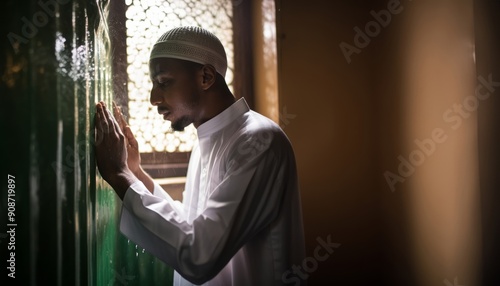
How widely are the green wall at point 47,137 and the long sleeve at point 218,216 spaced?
142mm

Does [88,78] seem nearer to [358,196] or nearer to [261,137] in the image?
[261,137]

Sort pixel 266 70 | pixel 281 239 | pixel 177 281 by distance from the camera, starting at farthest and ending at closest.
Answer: pixel 266 70, pixel 177 281, pixel 281 239

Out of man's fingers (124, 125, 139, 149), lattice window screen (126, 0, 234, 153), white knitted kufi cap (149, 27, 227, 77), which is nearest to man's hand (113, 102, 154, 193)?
man's fingers (124, 125, 139, 149)

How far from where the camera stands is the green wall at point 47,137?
758 millimetres

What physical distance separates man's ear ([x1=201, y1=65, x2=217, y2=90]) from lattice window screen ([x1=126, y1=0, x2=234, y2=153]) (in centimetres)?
27

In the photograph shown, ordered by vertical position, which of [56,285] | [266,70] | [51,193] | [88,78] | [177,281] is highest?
[266,70]

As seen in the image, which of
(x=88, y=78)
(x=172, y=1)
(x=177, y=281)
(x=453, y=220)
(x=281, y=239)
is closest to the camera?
(x=88, y=78)

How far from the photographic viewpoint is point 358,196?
1711mm

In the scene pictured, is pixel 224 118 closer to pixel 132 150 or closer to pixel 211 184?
pixel 211 184

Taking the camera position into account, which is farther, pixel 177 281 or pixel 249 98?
pixel 249 98

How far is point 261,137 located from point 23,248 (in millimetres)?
647

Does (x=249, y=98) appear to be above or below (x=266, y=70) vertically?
below

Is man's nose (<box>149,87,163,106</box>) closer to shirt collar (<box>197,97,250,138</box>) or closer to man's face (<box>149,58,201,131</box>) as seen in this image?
man's face (<box>149,58,201,131</box>)

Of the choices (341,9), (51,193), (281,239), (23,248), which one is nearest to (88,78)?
(51,193)
